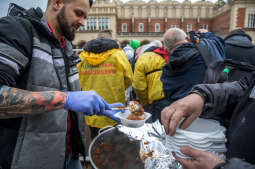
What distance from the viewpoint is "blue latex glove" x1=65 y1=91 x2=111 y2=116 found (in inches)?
48.1

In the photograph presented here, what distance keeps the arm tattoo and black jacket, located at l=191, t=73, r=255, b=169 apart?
1002mm

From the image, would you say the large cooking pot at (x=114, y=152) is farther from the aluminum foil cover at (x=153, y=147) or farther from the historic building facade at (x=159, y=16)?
the historic building facade at (x=159, y=16)

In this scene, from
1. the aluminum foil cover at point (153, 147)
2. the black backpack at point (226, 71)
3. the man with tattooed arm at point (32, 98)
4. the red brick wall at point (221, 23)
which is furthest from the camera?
the red brick wall at point (221, 23)

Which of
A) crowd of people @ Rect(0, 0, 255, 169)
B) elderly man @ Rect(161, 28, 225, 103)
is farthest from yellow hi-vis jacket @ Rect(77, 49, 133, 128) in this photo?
crowd of people @ Rect(0, 0, 255, 169)

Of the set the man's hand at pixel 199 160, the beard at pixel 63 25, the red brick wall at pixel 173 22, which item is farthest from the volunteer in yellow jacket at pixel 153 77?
the red brick wall at pixel 173 22

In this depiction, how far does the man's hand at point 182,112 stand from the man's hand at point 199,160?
134 mm

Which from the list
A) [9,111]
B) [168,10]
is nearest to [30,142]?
[9,111]

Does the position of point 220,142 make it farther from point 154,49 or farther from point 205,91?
point 154,49

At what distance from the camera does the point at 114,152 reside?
4.56 feet

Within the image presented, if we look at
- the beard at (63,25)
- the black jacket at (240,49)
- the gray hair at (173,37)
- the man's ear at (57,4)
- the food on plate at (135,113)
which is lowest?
the food on plate at (135,113)

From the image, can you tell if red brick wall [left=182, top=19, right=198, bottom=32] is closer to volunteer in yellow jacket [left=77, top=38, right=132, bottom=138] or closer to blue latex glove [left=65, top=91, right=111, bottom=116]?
volunteer in yellow jacket [left=77, top=38, right=132, bottom=138]

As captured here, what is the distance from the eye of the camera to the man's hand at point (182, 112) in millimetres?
949

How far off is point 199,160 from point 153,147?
2.00ft

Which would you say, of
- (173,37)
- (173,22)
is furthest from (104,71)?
(173,22)
